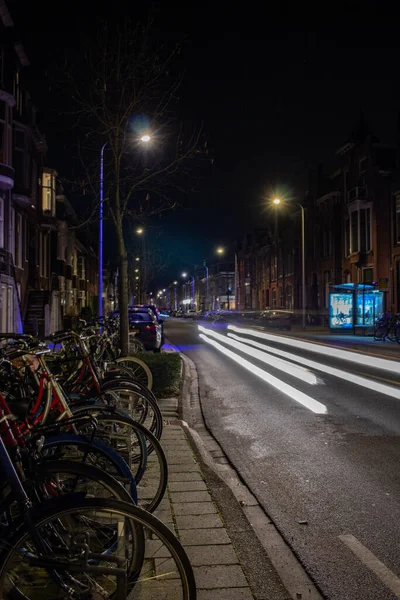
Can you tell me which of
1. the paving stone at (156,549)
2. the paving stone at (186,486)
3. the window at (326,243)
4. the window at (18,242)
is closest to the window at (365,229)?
the window at (326,243)

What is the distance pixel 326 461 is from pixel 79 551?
15.0 ft

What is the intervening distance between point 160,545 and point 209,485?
308 centimetres

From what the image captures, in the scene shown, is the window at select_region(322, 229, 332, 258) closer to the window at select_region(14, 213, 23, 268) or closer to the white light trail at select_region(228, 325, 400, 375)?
the white light trail at select_region(228, 325, 400, 375)

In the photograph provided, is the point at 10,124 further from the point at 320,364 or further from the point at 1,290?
the point at 320,364

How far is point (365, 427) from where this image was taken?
8.40 meters

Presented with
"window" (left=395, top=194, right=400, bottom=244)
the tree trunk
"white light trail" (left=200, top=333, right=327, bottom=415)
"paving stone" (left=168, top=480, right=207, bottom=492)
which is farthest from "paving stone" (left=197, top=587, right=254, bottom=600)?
"window" (left=395, top=194, right=400, bottom=244)

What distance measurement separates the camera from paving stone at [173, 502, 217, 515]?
4715 mm

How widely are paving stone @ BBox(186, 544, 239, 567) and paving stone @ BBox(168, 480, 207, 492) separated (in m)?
1.27

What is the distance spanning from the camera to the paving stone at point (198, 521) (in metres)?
4.40

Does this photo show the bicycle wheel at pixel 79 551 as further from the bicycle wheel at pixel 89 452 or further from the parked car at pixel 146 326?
the parked car at pixel 146 326

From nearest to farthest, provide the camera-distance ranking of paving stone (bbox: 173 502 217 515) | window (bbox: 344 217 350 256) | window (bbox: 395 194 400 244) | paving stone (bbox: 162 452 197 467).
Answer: paving stone (bbox: 173 502 217 515) < paving stone (bbox: 162 452 197 467) < window (bbox: 395 194 400 244) < window (bbox: 344 217 350 256)

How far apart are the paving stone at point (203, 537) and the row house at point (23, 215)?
18604 millimetres

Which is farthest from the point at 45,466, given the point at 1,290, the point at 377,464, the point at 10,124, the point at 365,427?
the point at 10,124

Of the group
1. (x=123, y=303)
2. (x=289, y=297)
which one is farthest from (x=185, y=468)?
(x=289, y=297)
